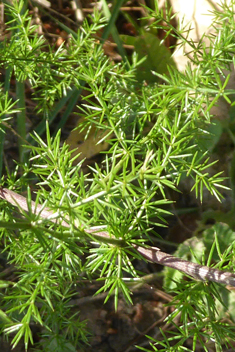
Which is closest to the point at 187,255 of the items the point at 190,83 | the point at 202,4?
the point at 190,83

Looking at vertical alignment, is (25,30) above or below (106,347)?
above

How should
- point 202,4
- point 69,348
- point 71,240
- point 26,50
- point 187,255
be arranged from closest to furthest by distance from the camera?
point 71,240 → point 26,50 → point 69,348 → point 187,255 → point 202,4

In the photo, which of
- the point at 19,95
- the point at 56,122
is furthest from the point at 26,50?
the point at 56,122

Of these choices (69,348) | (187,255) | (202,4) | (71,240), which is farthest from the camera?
(202,4)

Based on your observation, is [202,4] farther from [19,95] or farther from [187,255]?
[187,255]

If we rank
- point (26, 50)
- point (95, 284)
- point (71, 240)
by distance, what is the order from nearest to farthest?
point (71, 240) → point (26, 50) → point (95, 284)

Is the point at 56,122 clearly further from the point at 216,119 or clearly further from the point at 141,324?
the point at 141,324

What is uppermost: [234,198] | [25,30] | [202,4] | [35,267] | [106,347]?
[202,4]

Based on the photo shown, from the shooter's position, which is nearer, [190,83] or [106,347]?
[190,83]

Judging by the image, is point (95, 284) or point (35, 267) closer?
point (35, 267)
